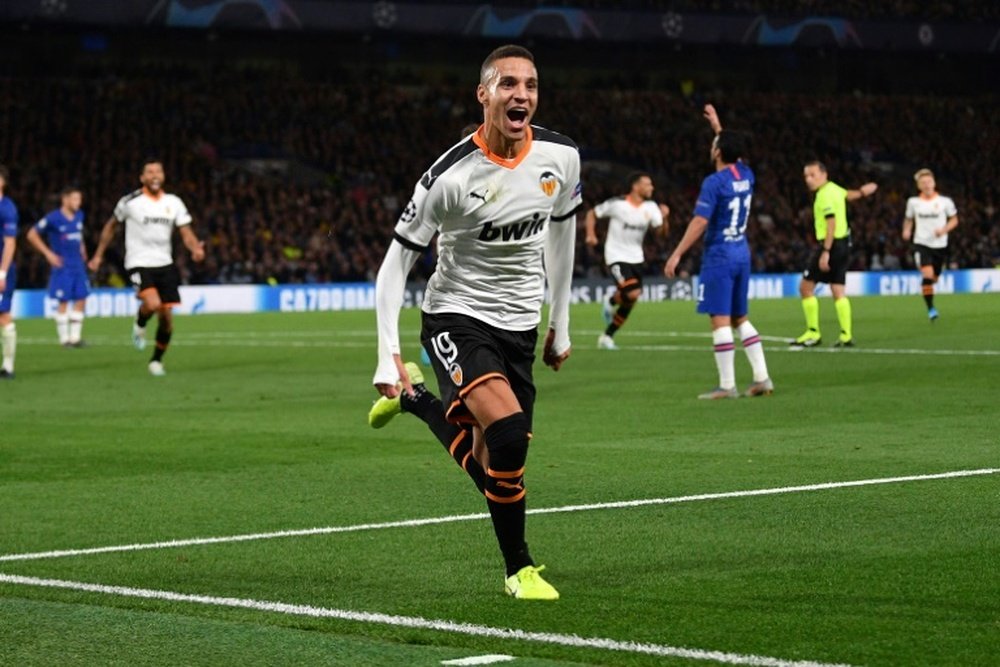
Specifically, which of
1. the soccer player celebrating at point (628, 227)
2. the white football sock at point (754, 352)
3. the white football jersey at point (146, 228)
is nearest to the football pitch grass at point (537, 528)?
the white football sock at point (754, 352)

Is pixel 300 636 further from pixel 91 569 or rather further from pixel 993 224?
pixel 993 224

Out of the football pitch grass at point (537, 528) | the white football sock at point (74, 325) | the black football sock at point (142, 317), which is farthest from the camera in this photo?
the white football sock at point (74, 325)

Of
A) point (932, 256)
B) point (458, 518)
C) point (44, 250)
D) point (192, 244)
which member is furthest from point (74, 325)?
point (458, 518)

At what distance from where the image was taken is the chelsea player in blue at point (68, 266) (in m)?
26.5

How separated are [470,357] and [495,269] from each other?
0.43 meters

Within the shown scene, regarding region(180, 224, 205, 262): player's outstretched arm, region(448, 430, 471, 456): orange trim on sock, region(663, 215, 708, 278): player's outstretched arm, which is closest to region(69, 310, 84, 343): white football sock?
region(180, 224, 205, 262): player's outstretched arm

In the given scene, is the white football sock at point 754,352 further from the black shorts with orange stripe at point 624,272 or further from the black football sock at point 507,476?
the black football sock at point 507,476

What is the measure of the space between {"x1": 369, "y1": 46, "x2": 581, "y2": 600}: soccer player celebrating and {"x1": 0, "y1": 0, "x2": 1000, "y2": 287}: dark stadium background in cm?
3177

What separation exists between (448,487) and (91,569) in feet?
9.81

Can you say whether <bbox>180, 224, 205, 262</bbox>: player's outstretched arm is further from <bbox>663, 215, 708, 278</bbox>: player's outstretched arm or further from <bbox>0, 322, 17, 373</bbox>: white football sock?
<bbox>663, 215, 708, 278</bbox>: player's outstretched arm

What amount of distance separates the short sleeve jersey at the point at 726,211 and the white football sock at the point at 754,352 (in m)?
0.65

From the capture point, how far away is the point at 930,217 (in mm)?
28531

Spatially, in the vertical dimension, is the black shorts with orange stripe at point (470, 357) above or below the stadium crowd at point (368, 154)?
below

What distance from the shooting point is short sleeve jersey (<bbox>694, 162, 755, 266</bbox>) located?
15.7 metres
